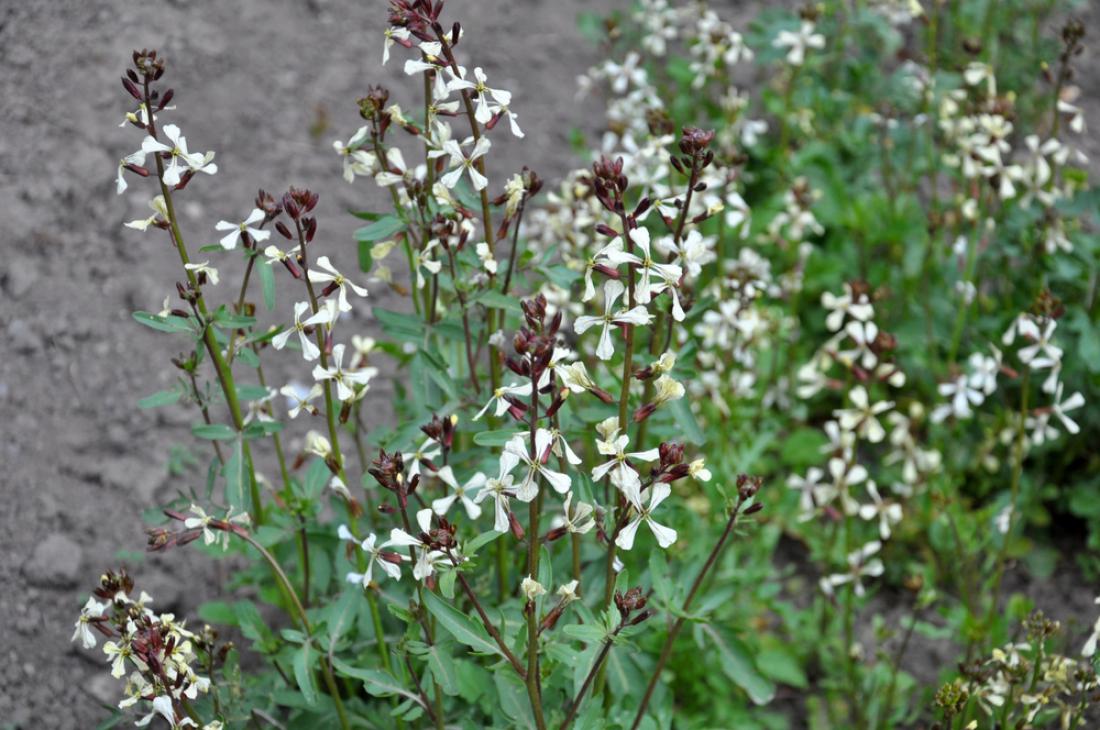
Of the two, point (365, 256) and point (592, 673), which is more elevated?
point (365, 256)

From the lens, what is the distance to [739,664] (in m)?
3.29

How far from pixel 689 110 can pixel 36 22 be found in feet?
11.4

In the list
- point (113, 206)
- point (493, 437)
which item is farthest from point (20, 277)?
point (493, 437)

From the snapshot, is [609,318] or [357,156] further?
[357,156]

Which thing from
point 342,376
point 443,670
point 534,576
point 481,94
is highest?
point 481,94

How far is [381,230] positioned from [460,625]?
1122 mm

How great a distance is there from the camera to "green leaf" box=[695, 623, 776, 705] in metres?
3.27

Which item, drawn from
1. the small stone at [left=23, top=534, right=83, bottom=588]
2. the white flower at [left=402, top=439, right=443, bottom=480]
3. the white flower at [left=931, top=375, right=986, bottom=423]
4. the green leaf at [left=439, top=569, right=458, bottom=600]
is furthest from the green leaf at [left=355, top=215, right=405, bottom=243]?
the white flower at [left=931, top=375, right=986, bottom=423]

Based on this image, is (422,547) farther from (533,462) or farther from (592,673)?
(592,673)

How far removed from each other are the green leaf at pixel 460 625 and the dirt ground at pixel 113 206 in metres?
1.49

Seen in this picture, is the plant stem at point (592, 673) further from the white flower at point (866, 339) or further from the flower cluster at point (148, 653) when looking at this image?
the white flower at point (866, 339)

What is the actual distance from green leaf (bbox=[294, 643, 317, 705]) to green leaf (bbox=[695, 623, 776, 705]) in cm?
119

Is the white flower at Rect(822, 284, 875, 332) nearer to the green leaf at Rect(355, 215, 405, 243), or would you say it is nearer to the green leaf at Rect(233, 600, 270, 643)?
the green leaf at Rect(355, 215, 405, 243)

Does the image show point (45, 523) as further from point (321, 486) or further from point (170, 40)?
point (170, 40)
